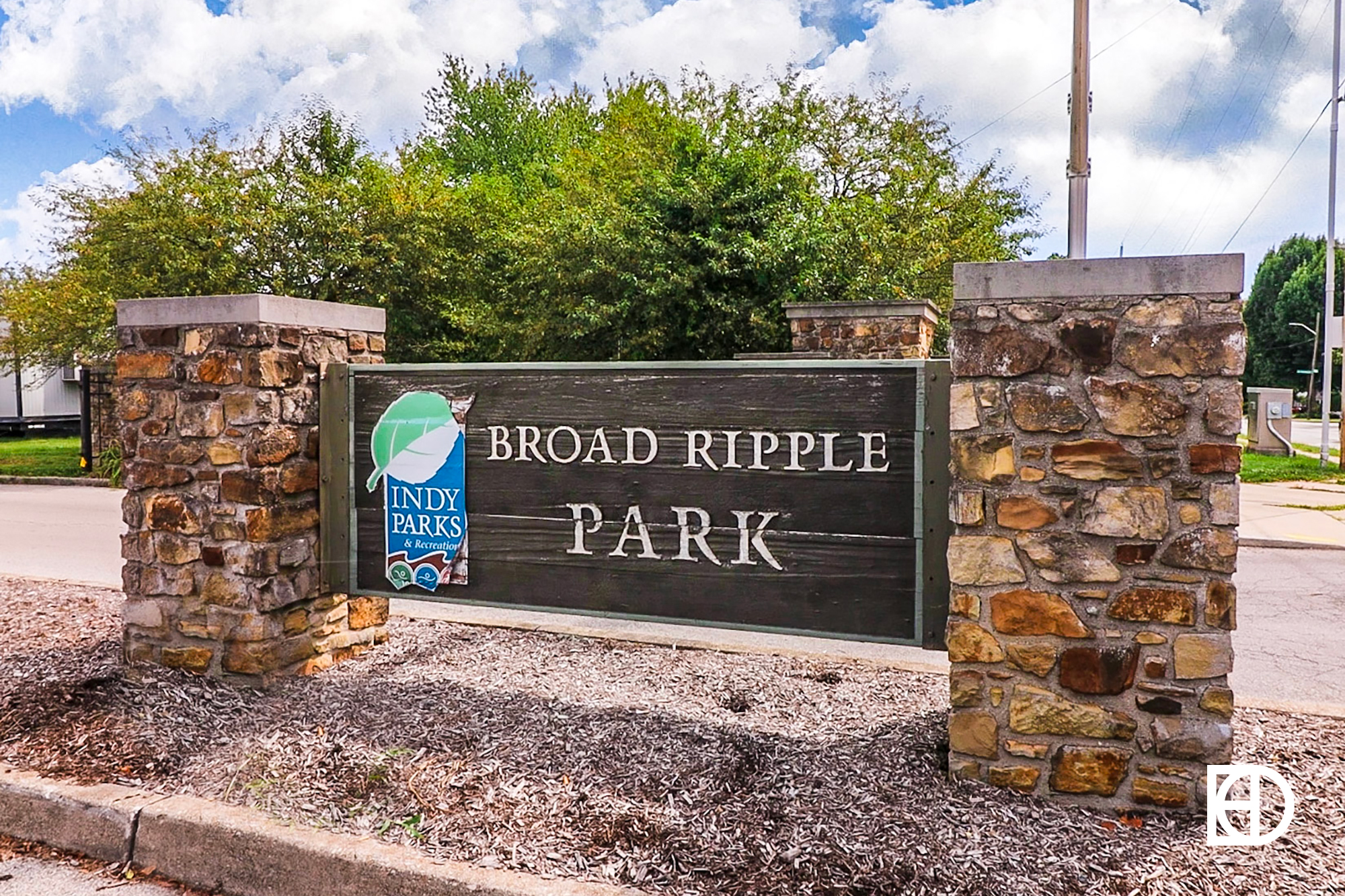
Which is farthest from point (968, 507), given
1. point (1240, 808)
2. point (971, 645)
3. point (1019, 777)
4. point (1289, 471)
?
point (1289, 471)

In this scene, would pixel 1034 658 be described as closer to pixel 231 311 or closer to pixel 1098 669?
pixel 1098 669

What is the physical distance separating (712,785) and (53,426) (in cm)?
3694

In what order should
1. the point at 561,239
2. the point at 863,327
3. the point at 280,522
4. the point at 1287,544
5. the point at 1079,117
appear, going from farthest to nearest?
the point at 561,239
the point at 863,327
the point at 1287,544
the point at 1079,117
the point at 280,522

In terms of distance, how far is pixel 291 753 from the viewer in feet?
12.3

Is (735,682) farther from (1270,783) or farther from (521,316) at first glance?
(521,316)

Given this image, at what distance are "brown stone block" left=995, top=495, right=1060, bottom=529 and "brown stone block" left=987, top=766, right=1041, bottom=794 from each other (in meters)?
0.85

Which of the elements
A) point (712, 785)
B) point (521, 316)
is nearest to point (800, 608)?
point (712, 785)

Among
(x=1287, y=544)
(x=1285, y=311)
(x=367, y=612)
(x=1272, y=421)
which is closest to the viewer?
(x=367, y=612)

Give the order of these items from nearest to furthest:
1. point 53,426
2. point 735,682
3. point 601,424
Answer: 1. point 601,424
2. point 735,682
3. point 53,426

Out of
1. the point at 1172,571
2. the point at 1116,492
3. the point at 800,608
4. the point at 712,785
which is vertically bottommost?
the point at 712,785

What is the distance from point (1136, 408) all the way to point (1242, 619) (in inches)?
Result: 189

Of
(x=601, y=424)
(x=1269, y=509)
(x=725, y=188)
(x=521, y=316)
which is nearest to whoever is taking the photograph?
(x=601, y=424)

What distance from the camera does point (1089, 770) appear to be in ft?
10.8

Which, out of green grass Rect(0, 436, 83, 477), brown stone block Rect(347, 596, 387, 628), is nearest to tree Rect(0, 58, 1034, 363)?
green grass Rect(0, 436, 83, 477)
